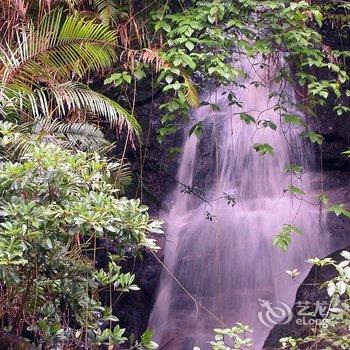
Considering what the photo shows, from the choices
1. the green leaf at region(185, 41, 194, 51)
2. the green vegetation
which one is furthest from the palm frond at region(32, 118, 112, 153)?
the green leaf at region(185, 41, 194, 51)

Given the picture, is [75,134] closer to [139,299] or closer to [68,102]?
[68,102]

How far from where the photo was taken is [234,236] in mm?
8031

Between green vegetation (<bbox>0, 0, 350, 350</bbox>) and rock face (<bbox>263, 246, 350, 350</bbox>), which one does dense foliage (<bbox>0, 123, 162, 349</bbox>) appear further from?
rock face (<bbox>263, 246, 350, 350</bbox>)

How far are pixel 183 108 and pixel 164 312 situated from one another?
347cm

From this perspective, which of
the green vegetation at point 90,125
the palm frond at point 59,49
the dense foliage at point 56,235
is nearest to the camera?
the dense foliage at point 56,235

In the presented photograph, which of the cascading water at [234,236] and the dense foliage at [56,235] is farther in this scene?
the cascading water at [234,236]

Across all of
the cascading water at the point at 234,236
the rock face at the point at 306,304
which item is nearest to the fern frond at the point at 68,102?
the cascading water at the point at 234,236

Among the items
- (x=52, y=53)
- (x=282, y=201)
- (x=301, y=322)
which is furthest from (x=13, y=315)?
(x=282, y=201)

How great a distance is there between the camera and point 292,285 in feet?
24.5

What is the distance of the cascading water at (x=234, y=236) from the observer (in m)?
7.44

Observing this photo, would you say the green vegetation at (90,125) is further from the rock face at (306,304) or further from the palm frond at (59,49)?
the rock face at (306,304)

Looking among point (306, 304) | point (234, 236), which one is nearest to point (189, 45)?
point (306, 304)

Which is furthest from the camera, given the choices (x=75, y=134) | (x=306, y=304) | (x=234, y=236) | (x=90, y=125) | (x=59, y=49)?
(x=234, y=236)

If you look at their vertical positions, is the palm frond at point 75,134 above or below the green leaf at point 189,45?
below
